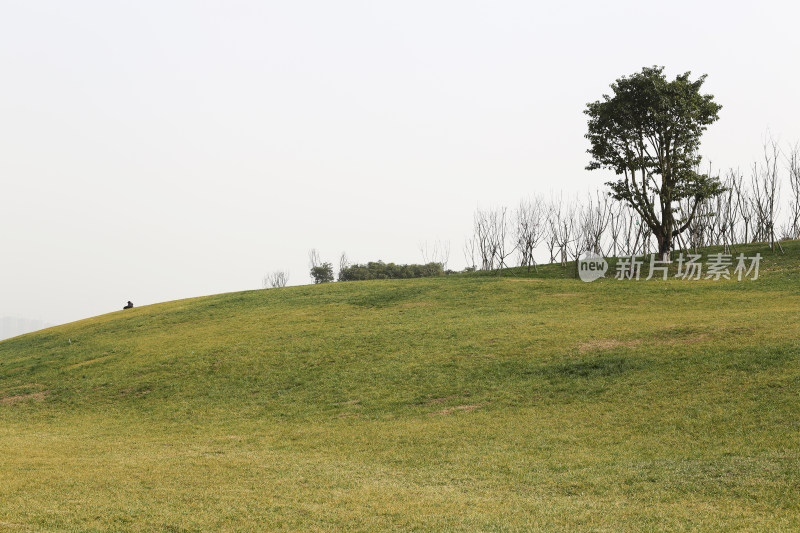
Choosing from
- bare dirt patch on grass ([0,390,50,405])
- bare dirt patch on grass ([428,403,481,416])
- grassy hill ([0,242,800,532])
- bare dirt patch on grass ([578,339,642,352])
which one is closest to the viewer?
grassy hill ([0,242,800,532])

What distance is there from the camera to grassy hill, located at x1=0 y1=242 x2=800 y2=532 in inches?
499

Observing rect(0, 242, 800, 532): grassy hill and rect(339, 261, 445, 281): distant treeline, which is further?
rect(339, 261, 445, 281): distant treeline

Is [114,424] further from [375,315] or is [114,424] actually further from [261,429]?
[375,315]

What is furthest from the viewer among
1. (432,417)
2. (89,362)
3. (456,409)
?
(89,362)

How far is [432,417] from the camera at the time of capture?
895 inches

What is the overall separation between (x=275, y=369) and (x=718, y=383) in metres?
21.2

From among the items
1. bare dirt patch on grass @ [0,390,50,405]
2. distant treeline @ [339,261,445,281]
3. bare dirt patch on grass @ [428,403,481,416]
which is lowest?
bare dirt patch on grass @ [428,403,481,416]

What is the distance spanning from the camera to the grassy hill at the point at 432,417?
12.7 metres

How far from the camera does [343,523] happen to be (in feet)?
39.4

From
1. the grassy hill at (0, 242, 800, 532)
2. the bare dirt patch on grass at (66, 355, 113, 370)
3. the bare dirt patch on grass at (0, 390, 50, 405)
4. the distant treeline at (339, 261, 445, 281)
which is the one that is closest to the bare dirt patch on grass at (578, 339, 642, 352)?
the grassy hill at (0, 242, 800, 532)

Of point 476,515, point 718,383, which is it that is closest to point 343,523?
point 476,515

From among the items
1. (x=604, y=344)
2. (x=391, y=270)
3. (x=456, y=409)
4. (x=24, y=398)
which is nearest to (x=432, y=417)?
(x=456, y=409)

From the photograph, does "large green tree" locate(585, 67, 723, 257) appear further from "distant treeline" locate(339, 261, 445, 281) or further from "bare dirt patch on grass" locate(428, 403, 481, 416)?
"distant treeline" locate(339, 261, 445, 281)

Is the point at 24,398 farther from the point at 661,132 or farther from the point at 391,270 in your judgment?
the point at 391,270
